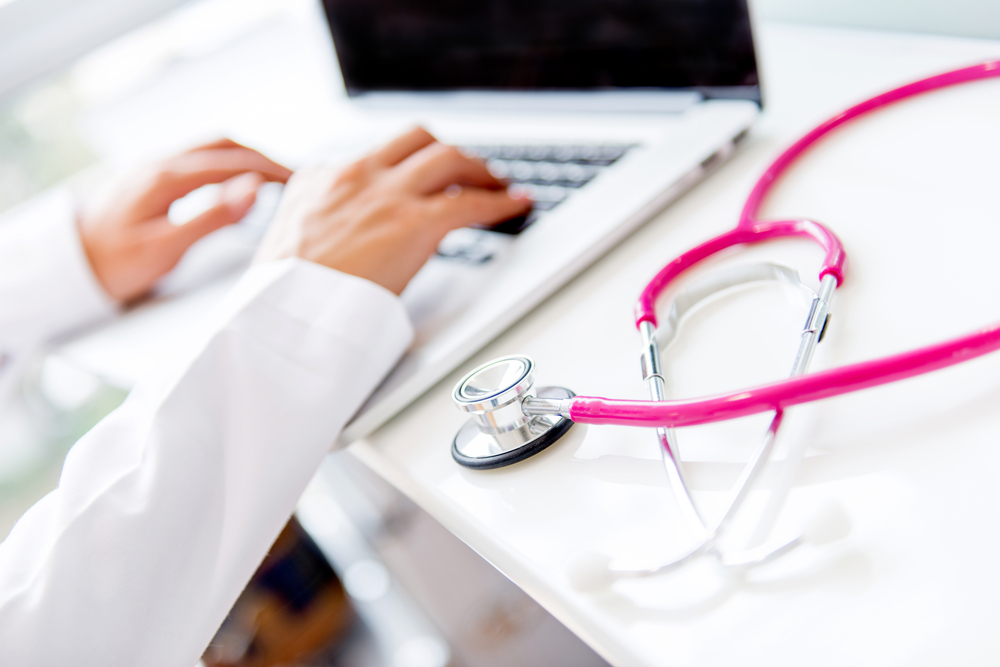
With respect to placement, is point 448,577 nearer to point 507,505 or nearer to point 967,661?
point 507,505

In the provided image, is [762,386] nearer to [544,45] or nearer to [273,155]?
[544,45]

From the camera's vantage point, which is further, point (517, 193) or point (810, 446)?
point (517, 193)

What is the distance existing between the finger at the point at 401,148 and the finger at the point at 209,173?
154 mm

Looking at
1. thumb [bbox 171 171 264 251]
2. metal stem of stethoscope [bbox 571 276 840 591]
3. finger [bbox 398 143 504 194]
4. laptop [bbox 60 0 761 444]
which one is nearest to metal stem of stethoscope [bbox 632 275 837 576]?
metal stem of stethoscope [bbox 571 276 840 591]

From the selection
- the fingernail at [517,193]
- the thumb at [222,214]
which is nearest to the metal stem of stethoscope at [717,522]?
the fingernail at [517,193]

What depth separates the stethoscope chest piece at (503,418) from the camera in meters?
0.34

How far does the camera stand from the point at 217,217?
2.23 feet

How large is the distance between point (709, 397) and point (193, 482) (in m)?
0.26

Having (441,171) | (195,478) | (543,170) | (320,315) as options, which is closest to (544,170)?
(543,170)

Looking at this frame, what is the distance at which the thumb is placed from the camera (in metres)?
0.67

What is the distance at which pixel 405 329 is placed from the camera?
0.46 metres

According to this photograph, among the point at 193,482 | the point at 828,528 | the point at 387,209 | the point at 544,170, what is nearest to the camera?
the point at 828,528

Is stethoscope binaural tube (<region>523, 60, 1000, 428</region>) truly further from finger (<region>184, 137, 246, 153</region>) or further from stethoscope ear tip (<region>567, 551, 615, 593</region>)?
finger (<region>184, 137, 246, 153</region>)

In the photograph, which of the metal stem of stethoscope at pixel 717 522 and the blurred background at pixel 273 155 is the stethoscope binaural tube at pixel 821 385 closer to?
the metal stem of stethoscope at pixel 717 522
